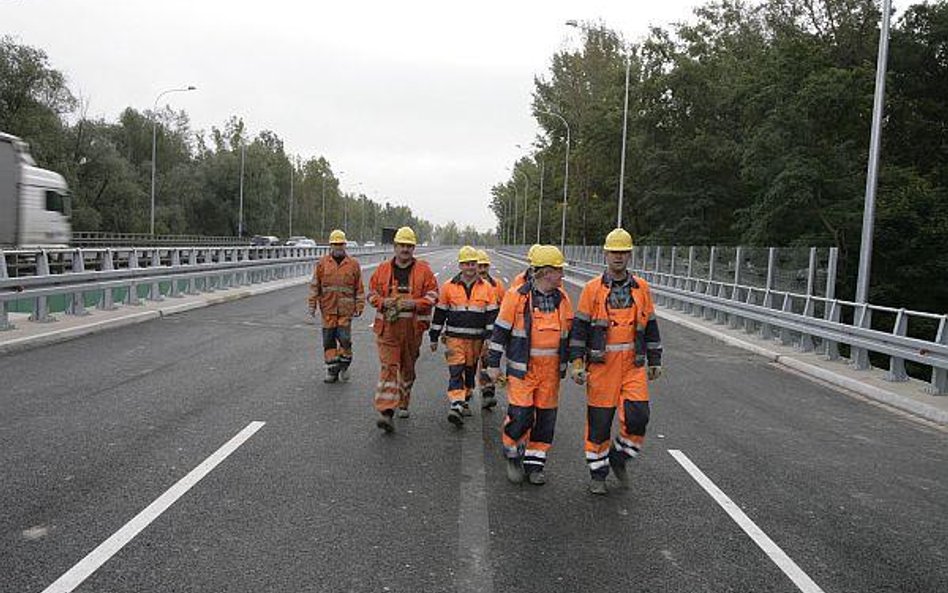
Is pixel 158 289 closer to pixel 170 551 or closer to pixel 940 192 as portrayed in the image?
pixel 170 551

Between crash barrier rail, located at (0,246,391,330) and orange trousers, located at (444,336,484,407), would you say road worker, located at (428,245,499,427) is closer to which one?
orange trousers, located at (444,336,484,407)

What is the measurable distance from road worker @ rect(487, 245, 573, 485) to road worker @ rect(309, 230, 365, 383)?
390cm

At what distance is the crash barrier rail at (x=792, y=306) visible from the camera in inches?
418

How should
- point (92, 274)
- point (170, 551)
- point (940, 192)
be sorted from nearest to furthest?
point (170, 551), point (92, 274), point (940, 192)

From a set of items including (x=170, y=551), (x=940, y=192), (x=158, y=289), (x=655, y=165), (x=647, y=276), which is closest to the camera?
(x=170, y=551)

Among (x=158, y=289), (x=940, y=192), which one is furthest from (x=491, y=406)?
(x=940, y=192)

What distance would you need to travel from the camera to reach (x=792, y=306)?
16.0m

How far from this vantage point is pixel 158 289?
17516 millimetres

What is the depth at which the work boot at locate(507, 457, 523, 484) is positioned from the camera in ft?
19.1

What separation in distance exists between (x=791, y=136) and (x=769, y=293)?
59.3ft

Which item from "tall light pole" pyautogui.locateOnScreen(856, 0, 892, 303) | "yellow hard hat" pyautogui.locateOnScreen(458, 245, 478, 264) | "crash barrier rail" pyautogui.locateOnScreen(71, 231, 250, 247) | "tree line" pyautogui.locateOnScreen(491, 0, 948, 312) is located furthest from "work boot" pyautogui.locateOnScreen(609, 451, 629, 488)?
"crash barrier rail" pyautogui.locateOnScreen(71, 231, 250, 247)

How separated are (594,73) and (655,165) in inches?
930

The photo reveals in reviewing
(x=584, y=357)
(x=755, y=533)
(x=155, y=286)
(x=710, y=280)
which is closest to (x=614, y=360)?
(x=584, y=357)

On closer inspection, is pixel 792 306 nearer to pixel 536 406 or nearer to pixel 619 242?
pixel 619 242
